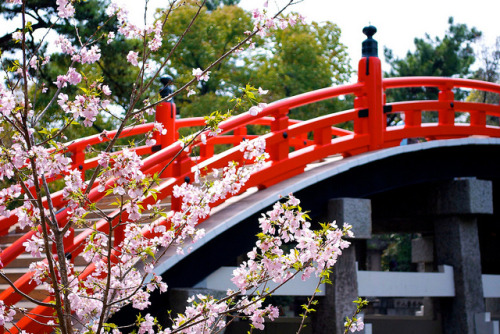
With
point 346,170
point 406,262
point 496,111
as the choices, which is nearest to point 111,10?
point 346,170

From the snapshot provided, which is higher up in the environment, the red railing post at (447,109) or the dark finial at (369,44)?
the dark finial at (369,44)

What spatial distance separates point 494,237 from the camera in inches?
447

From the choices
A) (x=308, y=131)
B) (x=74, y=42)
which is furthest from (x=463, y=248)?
(x=74, y=42)

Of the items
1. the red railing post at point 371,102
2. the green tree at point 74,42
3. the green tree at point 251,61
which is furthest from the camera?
the green tree at point 251,61

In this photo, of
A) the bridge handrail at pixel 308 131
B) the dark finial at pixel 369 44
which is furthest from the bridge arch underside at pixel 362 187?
the dark finial at pixel 369 44

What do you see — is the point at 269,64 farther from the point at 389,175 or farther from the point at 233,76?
the point at 389,175

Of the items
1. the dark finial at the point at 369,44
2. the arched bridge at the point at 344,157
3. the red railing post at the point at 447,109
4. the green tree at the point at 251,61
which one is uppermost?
the green tree at the point at 251,61

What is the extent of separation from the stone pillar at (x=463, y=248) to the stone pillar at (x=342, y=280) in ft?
5.29

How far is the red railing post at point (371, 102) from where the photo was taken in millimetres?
7500

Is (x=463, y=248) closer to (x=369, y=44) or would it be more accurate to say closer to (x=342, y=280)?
(x=342, y=280)

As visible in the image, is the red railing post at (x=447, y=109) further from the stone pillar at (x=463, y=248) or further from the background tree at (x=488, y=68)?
the background tree at (x=488, y=68)

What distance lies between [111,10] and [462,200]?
5.60 metres

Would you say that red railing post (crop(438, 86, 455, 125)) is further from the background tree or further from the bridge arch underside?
the background tree

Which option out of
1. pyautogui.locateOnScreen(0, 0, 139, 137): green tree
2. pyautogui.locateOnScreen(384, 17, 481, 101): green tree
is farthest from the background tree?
pyautogui.locateOnScreen(0, 0, 139, 137): green tree
